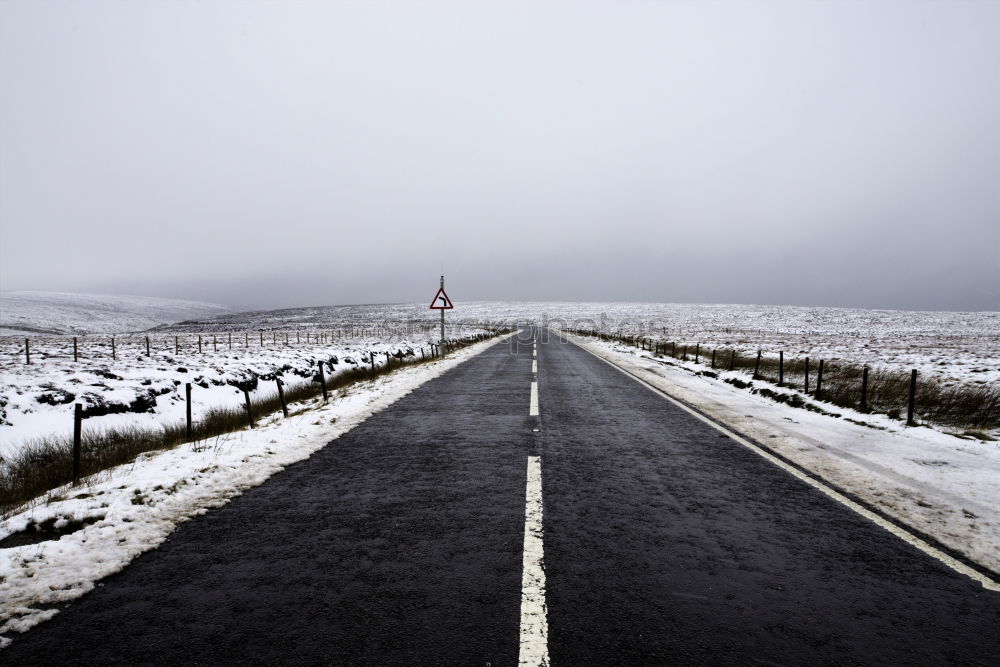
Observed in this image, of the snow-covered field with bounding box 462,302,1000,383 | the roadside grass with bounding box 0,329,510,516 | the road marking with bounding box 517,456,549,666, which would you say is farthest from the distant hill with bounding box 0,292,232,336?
the road marking with bounding box 517,456,549,666

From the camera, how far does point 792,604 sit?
3.20 m

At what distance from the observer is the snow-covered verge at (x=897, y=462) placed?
15.0 ft

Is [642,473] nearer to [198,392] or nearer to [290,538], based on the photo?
[290,538]

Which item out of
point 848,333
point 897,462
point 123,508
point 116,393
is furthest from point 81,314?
point 848,333

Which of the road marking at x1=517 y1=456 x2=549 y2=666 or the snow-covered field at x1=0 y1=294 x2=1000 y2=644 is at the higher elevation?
the road marking at x1=517 y1=456 x2=549 y2=666

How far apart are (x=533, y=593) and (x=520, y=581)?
0.18 meters

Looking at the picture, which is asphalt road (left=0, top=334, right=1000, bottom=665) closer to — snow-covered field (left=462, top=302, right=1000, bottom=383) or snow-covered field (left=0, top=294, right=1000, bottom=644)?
snow-covered field (left=0, top=294, right=1000, bottom=644)

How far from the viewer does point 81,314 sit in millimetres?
111875

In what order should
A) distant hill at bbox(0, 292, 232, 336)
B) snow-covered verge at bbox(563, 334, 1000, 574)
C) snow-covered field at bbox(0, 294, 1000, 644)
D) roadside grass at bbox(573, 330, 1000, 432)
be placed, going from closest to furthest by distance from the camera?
snow-covered field at bbox(0, 294, 1000, 644) → snow-covered verge at bbox(563, 334, 1000, 574) → roadside grass at bbox(573, 330, 1000, 432) → distant hill at bbox(0, 292, 232, 336)

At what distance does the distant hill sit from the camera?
86.1 m

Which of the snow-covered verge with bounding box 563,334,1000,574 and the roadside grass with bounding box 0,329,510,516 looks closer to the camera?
the snow-covered verge with bounding box 563,334,1000,574

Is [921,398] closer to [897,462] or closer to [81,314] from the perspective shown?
[897,462]

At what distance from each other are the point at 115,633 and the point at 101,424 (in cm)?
1004

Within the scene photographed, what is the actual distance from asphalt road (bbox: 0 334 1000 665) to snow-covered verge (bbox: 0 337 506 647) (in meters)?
0.21
